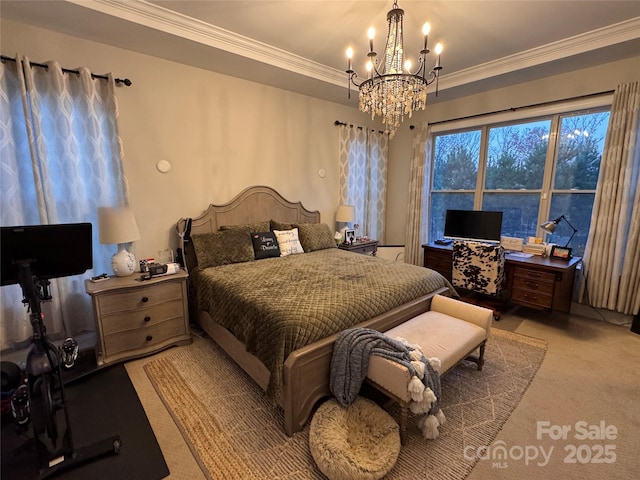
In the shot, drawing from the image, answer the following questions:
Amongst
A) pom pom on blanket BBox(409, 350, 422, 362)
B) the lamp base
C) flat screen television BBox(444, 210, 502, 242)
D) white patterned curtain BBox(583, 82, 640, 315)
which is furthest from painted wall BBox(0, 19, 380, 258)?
white patterned curtain BBox(583, 82, 640, 315)

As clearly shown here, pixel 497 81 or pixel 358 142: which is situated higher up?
pixel 497 81

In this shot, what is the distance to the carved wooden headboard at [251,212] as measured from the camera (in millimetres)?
3184

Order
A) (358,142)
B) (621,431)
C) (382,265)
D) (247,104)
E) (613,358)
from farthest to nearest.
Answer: (358,142)
(247,104)
(382,265)
(613,358)
(621,431)

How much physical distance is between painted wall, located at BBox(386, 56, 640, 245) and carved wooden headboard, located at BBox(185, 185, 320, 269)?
1.63 m

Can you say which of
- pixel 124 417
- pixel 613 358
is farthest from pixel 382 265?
pixel 124 417

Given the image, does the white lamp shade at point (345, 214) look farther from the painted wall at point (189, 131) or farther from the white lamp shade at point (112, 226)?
the white lamp shade at point (112, 226)

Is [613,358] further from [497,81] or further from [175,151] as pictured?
[175,151]

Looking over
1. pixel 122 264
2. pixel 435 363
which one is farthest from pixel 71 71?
pixel 435 363

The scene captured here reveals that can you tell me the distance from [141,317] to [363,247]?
111 inches

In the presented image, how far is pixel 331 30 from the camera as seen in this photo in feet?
8.47

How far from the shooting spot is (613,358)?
2.48m

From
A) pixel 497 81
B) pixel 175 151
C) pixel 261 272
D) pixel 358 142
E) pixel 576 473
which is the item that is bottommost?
pixel 576 473

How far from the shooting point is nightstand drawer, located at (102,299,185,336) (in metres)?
2.27

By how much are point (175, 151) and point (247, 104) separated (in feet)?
3.30
